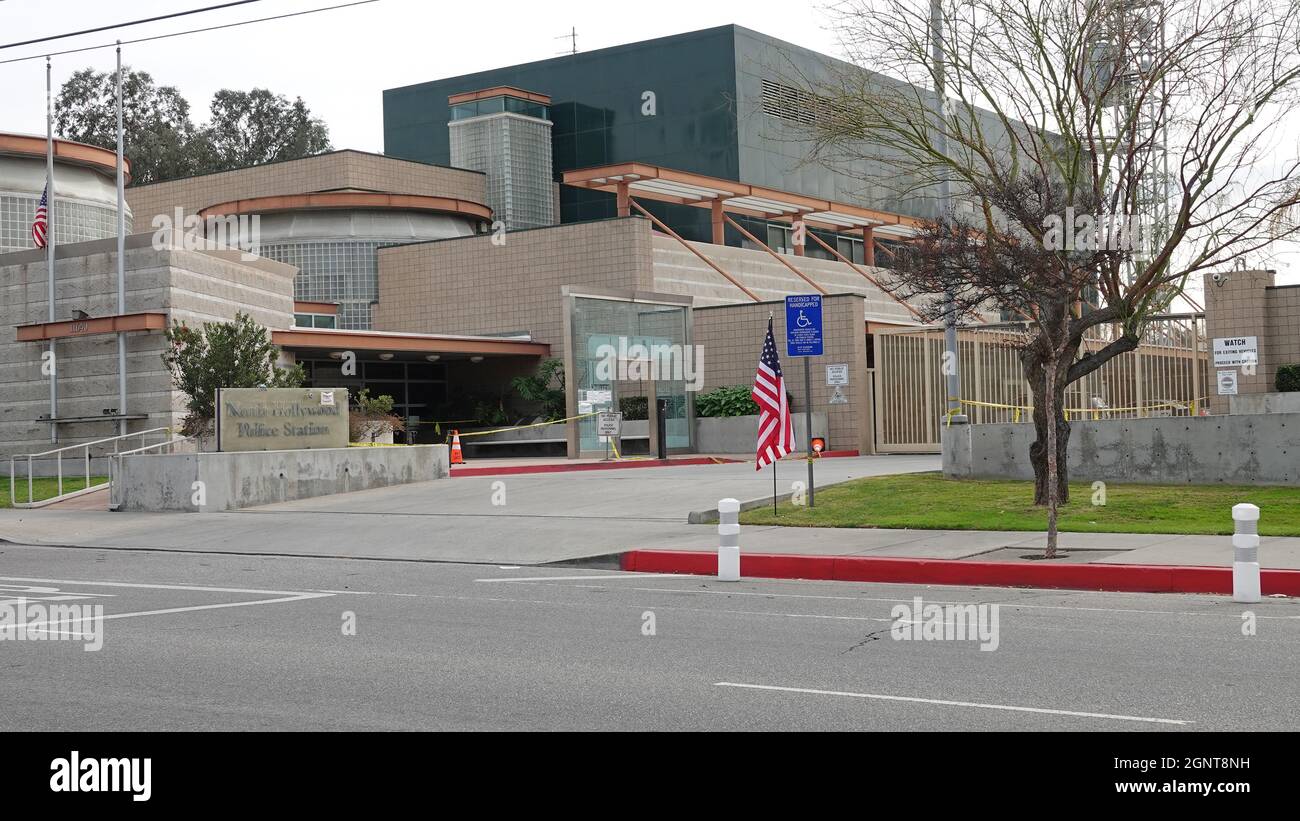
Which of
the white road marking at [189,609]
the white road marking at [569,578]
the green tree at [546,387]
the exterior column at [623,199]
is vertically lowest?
the white road marking at [569,578]

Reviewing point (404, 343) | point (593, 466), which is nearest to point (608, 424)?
point (593, 466)

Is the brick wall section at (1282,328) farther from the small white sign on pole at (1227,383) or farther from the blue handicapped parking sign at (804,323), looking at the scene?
the blue handicapped parking sign at (804,323)

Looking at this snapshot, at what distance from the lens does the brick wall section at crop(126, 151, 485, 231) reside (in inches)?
1880

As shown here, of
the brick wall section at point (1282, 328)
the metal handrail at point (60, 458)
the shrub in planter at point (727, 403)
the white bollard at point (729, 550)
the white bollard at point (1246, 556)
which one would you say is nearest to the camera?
the white bollard at point (1246, 556)

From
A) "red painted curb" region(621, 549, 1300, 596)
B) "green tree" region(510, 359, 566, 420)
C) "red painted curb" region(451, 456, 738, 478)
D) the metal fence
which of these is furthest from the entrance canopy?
"red painted curb" region(621, 549, 1300, 596)

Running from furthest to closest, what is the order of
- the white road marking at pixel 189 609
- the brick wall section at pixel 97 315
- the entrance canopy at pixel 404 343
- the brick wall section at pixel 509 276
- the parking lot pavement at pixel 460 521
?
the brick wall section at pixel 509 276
the entrance canopy at pixel 404 343
the brick wall section at pixel 97 315
the parking lot pavement at pixel 460 521
the white road marking at pixel 189 609

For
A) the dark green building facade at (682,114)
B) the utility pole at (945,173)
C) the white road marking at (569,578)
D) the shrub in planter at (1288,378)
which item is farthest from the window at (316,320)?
the white road marking at (569,578)

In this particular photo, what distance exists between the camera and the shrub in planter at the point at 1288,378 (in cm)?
2834

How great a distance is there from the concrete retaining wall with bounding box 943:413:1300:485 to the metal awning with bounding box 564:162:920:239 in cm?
2017

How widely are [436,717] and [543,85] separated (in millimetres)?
50474

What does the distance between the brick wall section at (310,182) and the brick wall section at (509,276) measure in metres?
3.75

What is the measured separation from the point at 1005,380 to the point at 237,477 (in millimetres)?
17928

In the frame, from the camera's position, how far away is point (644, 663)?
938cm
